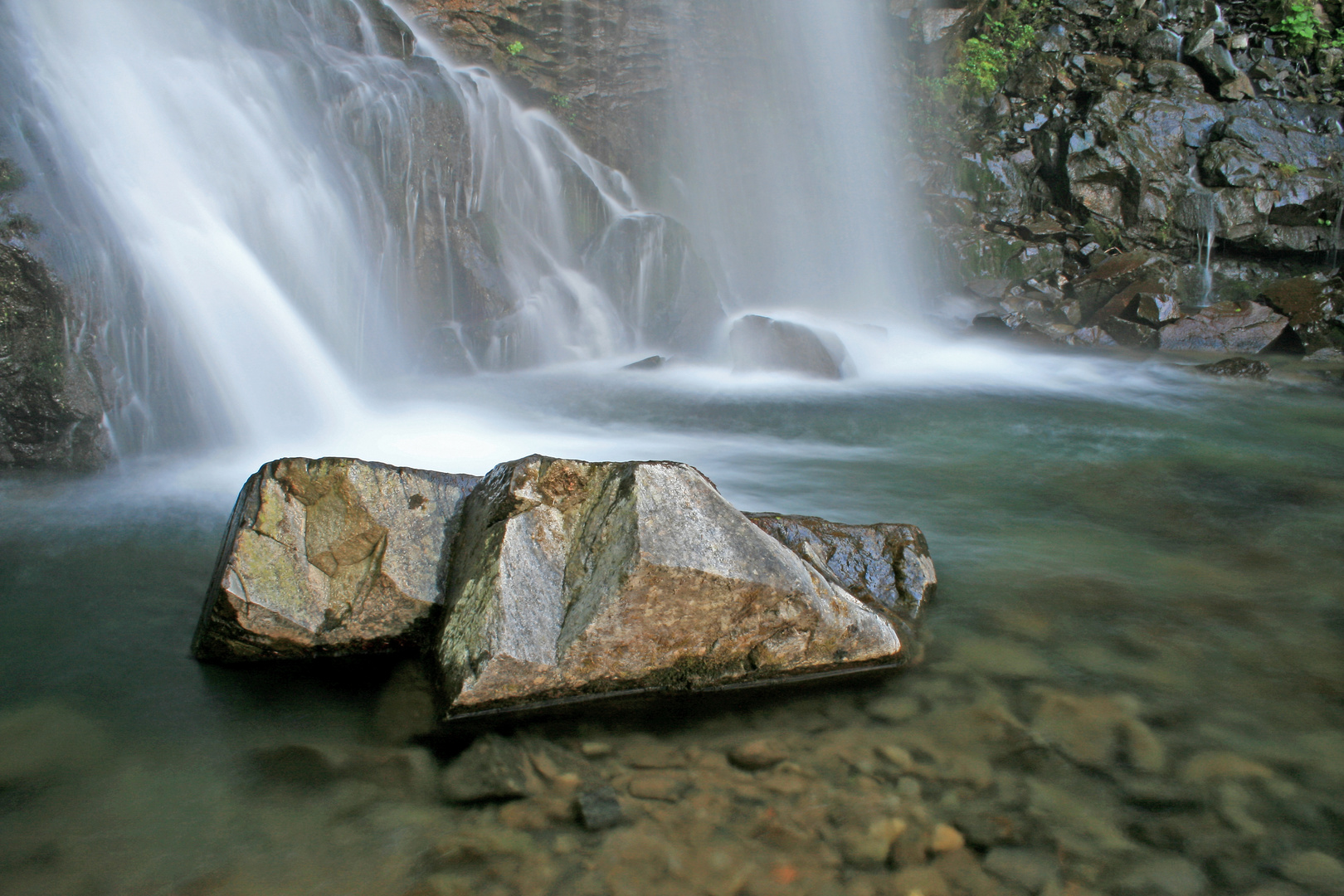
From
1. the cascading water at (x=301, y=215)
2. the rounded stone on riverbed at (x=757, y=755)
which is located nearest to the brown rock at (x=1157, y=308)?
the cascading water at (x=301, y=215)

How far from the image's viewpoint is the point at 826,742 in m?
2.84

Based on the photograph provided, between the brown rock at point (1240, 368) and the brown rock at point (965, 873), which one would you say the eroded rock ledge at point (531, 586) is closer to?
the brown rock at point (965, 873)

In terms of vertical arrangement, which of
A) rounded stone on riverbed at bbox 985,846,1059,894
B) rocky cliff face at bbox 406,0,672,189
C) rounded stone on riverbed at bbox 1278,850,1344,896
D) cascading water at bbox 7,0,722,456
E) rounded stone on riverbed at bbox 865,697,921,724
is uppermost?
rocky cliff face at bbox 406,0,672,189

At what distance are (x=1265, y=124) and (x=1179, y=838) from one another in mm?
18439

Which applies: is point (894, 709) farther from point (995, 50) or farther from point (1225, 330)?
point (995, 50)

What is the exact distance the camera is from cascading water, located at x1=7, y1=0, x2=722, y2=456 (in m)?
7.04

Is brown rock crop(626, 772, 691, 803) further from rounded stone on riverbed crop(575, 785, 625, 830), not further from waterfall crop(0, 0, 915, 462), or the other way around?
waterfall crop(0, 0, 915, 462)

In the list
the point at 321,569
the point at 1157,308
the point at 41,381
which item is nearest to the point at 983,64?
the point at 1157,308

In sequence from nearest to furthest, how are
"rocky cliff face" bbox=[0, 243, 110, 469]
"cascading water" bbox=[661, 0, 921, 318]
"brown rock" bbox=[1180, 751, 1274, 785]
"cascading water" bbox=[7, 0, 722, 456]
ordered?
"brown rock" bbox=[1180, 751, 1274, 785], "rocky cliff face" bbox=[0, 243, 110, 469], "cascading water" bbox=[7, 0, 722, 456], "cascading water" bbox=[661, 0, 921, 318]

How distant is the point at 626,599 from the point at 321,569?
1.32 metres

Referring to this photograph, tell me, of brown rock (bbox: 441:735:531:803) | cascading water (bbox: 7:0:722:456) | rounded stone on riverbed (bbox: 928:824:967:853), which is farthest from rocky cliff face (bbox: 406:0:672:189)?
rounded stone on riverbed (bbox: 928:824:967:853)

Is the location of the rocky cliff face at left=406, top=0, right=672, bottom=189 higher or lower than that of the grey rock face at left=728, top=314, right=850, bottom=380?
higher

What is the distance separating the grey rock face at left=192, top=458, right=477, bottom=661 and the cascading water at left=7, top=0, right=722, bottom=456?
4.15 meters

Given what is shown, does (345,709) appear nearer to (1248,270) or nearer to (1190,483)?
(1190,483)
